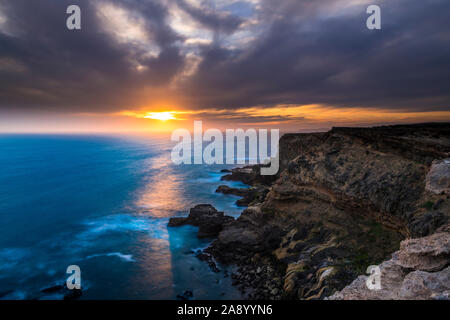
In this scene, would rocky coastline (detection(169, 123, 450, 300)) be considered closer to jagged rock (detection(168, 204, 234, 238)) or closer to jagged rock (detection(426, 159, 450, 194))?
jagged rock (detection(426, 159, 450, 194))

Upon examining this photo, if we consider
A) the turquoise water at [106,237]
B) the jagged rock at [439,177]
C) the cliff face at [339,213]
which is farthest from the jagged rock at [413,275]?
the turquoise water at [106,237]

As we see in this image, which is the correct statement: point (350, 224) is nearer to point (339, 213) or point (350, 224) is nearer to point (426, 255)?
point (339, 213)

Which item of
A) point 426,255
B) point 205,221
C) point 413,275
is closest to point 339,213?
point 426,255

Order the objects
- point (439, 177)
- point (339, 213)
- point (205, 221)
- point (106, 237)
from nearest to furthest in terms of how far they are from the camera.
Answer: point (439, 177)
point (339, 213)
point (205, 221)
point (106, 237)

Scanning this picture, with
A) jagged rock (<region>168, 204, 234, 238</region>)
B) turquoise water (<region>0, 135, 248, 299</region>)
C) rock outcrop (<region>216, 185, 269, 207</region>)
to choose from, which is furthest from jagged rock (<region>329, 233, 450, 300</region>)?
rock outcrop (<region>216, 185, 269, 207</region>)
